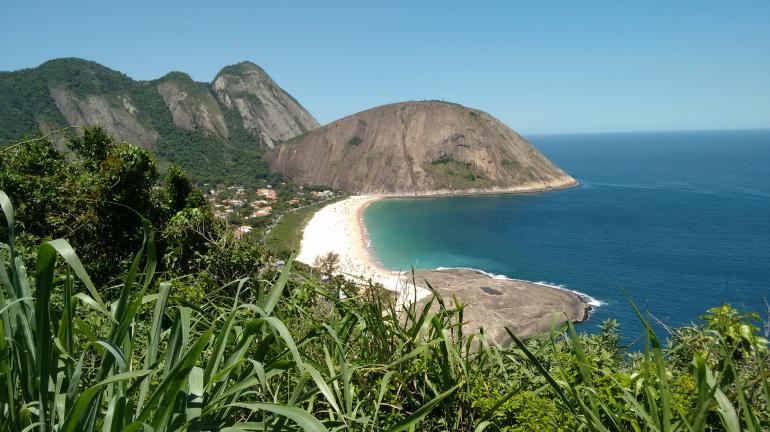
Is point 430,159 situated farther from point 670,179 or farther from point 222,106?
point 222,106

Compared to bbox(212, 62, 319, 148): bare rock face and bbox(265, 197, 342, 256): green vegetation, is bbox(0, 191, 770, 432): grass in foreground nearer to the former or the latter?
bbox(265, 197, 342, 256): green vegetation

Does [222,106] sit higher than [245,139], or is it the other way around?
[222,106]

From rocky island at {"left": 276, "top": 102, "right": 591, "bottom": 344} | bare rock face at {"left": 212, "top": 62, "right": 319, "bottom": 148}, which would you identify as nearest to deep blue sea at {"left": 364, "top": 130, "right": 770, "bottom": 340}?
rocky island at {"left": 276, "top": 102, "right": 591, "bottom": 344}

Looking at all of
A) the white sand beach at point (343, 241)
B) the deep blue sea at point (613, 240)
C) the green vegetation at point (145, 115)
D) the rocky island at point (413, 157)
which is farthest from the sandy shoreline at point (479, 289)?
the green vegetation at point (145, 115)

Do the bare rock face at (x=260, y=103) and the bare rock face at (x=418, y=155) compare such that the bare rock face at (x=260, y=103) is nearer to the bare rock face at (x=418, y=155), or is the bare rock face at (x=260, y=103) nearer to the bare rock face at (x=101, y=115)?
the bare rock face at (x=101, y=115)

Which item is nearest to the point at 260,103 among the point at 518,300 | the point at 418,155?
the point at 418,155

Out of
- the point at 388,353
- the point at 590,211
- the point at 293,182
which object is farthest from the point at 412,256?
the point at 293,182
